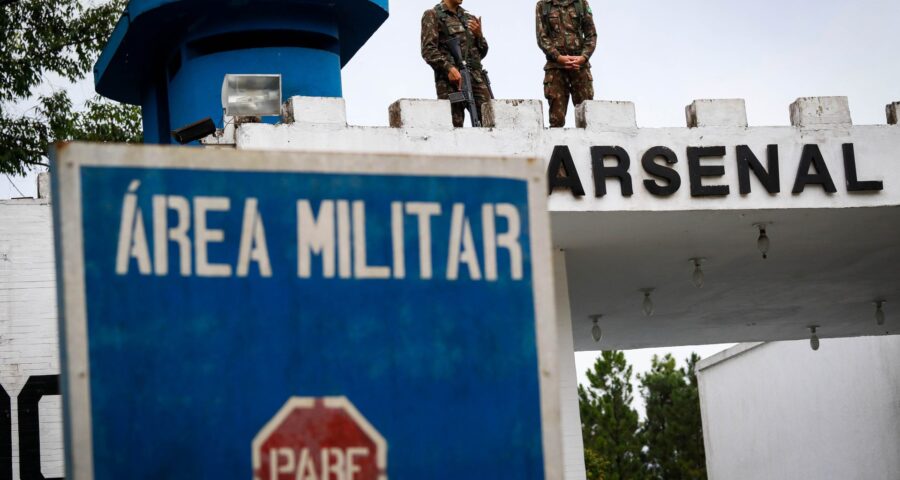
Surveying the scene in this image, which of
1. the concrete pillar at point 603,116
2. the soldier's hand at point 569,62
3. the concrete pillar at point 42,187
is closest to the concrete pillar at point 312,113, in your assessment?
the concrete pillar at point 603,116

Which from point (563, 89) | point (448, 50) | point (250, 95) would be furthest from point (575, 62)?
point (250, 95)

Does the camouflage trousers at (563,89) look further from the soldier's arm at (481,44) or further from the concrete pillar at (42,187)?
the concrete pillar at (42,187)

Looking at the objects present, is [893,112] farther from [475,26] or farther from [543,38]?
[475,26]

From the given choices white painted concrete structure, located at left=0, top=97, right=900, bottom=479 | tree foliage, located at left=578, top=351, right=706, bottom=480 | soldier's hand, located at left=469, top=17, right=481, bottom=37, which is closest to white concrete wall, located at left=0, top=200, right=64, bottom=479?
white painted concrete structure, located at left=0, top=97, right=900, bottom=479

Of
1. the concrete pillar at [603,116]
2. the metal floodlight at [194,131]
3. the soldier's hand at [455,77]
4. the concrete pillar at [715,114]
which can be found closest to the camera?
the metal floodlight at [194,131]

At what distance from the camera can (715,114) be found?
1389 centimetres

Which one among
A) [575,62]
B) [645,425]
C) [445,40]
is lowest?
[645,425]

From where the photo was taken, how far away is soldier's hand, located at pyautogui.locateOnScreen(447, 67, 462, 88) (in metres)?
14.7

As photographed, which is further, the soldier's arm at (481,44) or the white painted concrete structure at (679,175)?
the soldier's arm at (481,44)

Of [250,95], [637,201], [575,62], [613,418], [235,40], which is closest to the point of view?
[637,201]

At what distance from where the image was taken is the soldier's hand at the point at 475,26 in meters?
15.5

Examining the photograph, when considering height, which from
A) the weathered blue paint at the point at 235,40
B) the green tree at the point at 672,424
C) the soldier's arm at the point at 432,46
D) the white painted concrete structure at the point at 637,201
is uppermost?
the weathered blue paint at the point at 235,40

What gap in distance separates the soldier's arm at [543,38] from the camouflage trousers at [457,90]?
80cm

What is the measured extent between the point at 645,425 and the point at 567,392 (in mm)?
43902
